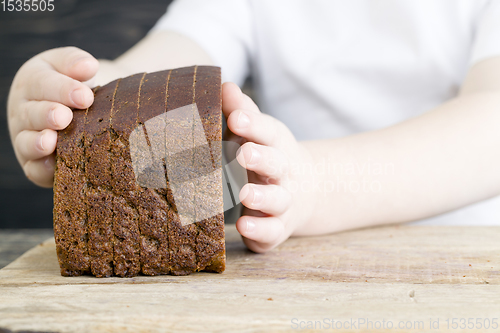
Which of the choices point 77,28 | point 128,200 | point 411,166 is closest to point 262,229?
point 128,200

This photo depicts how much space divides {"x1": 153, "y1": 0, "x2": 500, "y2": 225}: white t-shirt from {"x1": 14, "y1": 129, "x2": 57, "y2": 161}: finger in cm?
70

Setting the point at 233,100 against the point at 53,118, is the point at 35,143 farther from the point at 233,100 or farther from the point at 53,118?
the point at 233,100

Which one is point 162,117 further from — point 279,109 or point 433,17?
point 433,17

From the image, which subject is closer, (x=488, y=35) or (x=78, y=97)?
(x=78, y=97)

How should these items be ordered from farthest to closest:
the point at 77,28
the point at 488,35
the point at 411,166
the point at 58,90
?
1. the point at 77,28
2. the point at 488,35
3. the point at 411,166
4. the point at 58,90

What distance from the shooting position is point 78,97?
72 cm

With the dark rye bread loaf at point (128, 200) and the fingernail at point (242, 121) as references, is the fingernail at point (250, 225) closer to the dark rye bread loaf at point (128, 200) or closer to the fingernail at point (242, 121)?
the dark rye bread loaf at point (128, 200)

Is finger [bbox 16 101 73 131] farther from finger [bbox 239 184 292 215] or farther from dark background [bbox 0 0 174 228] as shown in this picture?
dark background [bbox 0 0 174 228]

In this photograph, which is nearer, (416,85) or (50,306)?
(50,306)

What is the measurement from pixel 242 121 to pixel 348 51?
0.77 metres

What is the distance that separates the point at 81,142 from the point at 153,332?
1.19 feet

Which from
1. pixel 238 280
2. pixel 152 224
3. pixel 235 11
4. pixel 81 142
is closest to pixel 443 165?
pixel 238 280

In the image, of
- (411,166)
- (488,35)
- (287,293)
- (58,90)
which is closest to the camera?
(287,293)

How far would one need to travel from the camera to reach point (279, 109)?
1.47 meters
